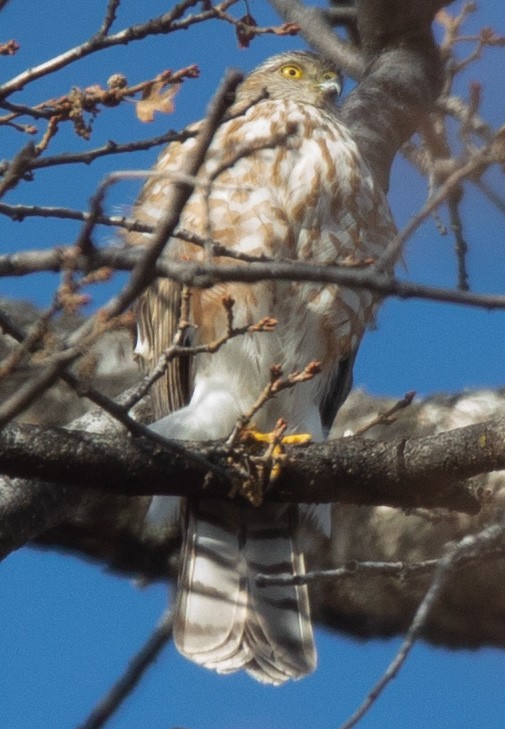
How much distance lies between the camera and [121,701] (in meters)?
2.41

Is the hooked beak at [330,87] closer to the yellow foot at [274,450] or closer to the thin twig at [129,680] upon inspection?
the yellow foot at [274,450]

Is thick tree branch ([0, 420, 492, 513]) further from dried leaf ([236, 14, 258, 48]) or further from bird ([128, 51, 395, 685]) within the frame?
dried leaf ([236, 14, 258, 48])

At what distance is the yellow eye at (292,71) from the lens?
5.57m

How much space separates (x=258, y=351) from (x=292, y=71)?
5.41 ft

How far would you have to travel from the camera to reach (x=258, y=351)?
449 cm

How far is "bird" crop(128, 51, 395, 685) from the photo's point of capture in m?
4.20

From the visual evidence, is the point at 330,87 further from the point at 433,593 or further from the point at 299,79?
the point at 433,593

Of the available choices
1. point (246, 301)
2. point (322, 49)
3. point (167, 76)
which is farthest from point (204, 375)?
point (322, 49)

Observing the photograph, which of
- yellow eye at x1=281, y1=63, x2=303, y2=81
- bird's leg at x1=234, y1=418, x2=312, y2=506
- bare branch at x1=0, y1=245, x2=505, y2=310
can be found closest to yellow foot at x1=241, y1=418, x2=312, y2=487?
bird's leg at x1=234, y1=418, x2=312, y2=506

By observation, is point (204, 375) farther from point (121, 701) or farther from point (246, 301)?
point (121, 701)

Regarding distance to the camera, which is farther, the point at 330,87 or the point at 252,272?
the point at 330,87

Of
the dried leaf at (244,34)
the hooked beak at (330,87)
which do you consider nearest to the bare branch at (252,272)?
the dried leaf at (244,34)

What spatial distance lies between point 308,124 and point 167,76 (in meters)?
1.76

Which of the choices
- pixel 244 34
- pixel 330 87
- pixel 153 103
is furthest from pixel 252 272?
pixel 330 87
